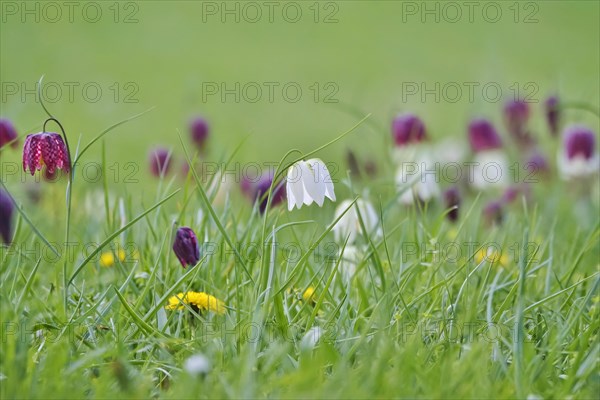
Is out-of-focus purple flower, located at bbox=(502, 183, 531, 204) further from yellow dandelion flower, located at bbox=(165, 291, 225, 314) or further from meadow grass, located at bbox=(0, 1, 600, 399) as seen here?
yellow dandelion flower, located at bbox=(165, 291, 225, 314)

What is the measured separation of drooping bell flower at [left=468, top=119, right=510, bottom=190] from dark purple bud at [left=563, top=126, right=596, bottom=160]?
339 millimetres

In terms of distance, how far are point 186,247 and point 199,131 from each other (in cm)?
142

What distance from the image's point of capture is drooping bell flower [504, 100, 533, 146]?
10.6 feet

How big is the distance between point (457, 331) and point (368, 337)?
0.49 ft

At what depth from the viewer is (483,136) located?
3.24m

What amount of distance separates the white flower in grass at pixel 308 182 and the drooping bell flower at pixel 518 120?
5.91 ft

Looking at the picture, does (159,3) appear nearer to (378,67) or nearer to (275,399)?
(378,67)

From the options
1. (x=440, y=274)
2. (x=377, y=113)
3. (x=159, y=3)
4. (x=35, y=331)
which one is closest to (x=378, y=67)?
(x=377, y=113)

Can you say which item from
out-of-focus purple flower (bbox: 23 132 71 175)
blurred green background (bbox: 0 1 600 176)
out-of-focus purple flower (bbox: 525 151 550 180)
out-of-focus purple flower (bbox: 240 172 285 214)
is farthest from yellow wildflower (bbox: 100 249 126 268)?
blurred green background (bbox: 0 1 600 176)

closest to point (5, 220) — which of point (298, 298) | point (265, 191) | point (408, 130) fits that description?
point (265, 191)

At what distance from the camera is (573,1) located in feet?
30.2

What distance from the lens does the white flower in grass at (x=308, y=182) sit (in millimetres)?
1566

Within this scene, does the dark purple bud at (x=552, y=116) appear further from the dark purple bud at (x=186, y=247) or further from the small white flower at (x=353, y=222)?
the dark purple bud at (x=186, y=247)

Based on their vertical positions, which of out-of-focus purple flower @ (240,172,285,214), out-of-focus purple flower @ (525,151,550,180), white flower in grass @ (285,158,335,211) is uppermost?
white flower in grass @ (285,158,335,211)
